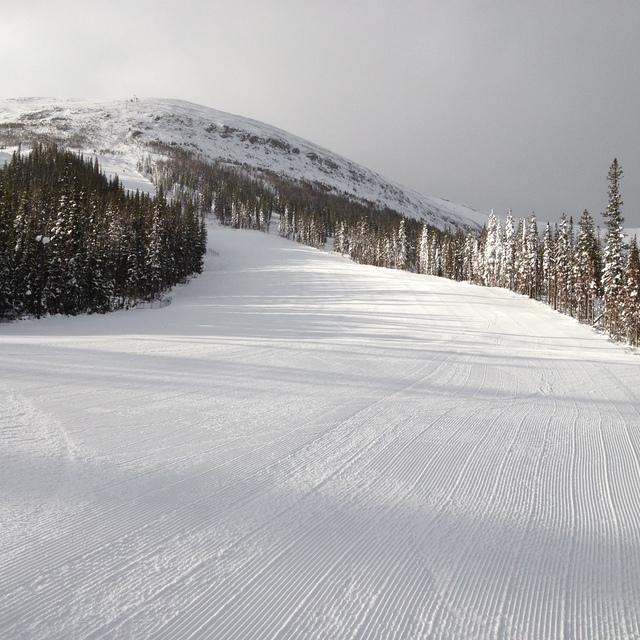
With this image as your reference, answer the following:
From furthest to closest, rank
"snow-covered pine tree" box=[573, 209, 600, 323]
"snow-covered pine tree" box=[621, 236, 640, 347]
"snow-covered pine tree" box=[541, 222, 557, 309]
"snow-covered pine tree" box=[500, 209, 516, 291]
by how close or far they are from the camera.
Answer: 1. "snow-covered pine tree" box=[500, 209, 516, 291]
2. "snow-covered pine tree" box=[541, 222, 557, 309]
3. "snow-covered pine tree" box=[573, 209, 600, 323]
4. "snow-covered pine tree" box=[621, 236, 640, 347]

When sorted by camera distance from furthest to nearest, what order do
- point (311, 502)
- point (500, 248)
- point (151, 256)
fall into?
point (500, 248) < point (151, 256) < point (311, 502)

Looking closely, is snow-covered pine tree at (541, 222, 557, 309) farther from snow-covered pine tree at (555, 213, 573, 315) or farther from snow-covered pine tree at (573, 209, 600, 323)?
snow-covered pine tree at (573, 209, 600, 323)

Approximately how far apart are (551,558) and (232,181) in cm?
16738

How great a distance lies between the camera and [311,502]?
494cm

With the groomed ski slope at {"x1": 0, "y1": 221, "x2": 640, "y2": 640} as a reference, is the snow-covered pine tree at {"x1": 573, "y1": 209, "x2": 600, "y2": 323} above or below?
above

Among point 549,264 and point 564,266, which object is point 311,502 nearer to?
point 564,266

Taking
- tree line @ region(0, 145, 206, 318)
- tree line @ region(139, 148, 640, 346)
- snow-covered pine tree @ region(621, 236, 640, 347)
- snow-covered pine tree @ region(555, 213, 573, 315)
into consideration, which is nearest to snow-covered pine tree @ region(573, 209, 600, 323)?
tree line @ region(139, 148, 640, 346)

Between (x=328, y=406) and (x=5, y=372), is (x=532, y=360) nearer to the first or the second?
(x=328, y=406)

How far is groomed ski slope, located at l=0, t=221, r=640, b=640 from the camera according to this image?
3.28 meters

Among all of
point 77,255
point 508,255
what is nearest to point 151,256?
point 77,255

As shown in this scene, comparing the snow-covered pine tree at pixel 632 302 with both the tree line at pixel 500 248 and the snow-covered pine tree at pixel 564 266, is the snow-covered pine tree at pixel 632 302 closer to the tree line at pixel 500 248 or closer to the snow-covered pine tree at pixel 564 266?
the tree line at pixel 500 248

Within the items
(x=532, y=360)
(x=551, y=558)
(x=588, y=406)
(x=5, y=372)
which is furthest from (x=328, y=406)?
(x=532, y=360)

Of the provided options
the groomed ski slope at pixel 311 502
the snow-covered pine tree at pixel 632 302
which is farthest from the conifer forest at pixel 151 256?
the groomed ski slope at pixel 311 502

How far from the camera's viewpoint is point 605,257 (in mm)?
36875
